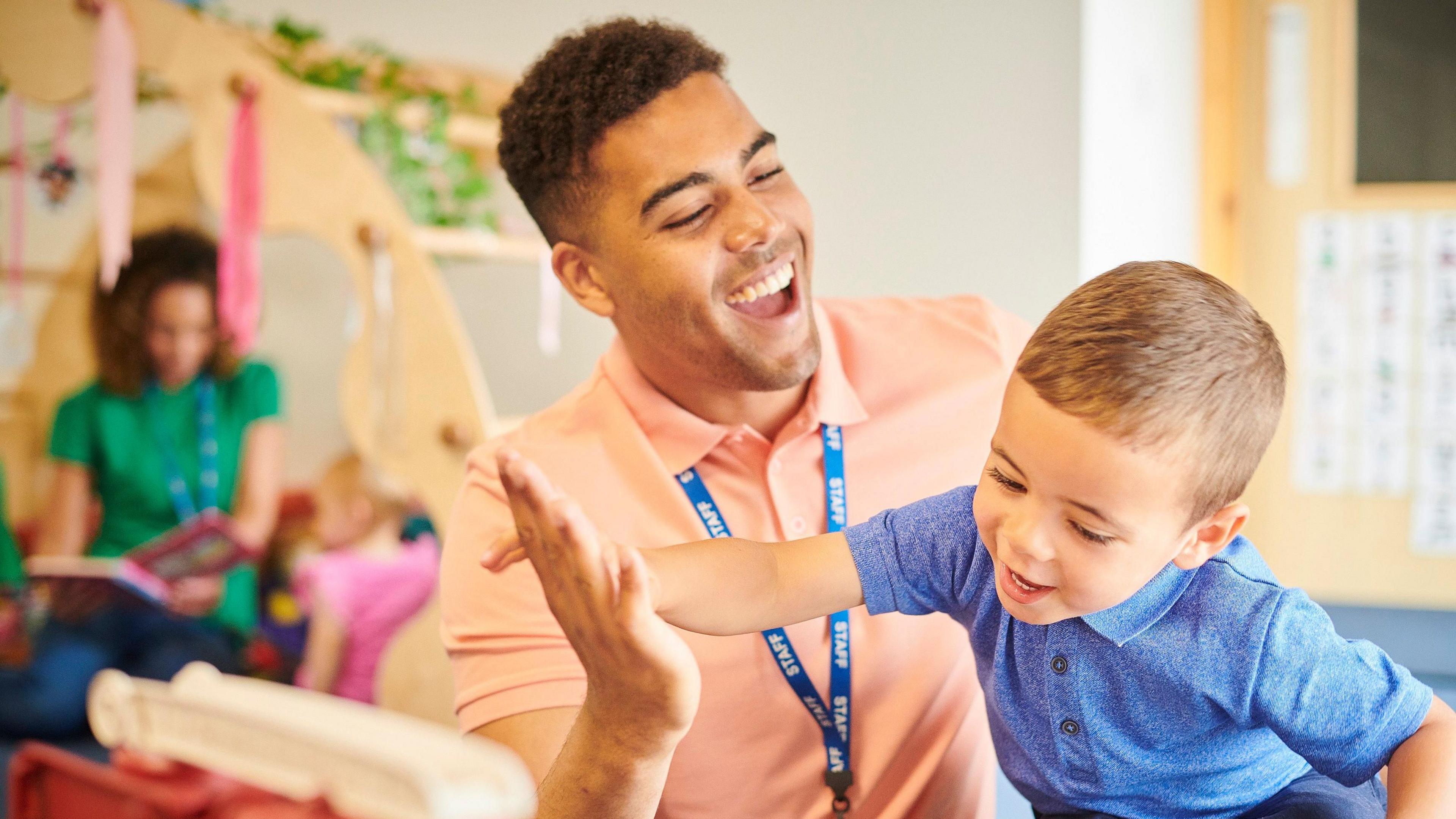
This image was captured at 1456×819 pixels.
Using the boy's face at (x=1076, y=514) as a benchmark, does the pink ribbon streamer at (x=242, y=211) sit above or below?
above

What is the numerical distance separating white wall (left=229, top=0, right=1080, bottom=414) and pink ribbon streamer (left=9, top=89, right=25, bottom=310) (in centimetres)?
68

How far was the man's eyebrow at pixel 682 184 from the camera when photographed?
124 cm

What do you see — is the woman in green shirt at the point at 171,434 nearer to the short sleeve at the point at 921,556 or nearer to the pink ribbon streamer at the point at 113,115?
the pink ribbon streamer at the point at 113,115

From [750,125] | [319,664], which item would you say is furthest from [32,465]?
[750,125]

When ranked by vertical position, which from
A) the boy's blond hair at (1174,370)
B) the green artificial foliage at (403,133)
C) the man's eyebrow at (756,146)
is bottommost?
the boy's blond hair at (1174,370)

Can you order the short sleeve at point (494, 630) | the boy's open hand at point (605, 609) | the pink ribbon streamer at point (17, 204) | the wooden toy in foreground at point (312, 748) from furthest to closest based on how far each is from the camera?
the pink ribbon streamer at point (17, 204), the short sleeve at point (494, 630), the boy's open hand at point (605, 609), the wooden toy in foreground at point (312, 748)

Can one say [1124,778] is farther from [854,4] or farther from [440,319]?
[854,4]

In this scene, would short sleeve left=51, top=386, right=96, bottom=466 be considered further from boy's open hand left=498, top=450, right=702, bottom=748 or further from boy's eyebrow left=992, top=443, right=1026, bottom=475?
boy's eyebrow left=992, top=443, right=1026, bottom=475

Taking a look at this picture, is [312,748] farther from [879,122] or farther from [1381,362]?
[1381,362]

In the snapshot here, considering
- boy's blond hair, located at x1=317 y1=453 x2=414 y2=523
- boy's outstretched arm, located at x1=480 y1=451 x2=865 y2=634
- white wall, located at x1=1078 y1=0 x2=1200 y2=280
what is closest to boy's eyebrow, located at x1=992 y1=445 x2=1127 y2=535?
boy's outstretched arm, located at x1=480 y1=451 x2=865 y2=634

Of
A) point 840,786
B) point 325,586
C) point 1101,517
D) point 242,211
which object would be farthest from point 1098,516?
point 325,586

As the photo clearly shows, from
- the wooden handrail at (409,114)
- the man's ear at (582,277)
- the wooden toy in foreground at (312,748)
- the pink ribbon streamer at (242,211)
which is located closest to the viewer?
the wooden toy in foreground at (312,748)

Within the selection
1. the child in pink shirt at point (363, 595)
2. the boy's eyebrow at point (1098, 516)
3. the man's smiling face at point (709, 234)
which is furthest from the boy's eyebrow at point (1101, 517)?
the child in pink shirt at point (363, 595)

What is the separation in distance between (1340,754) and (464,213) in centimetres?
239
